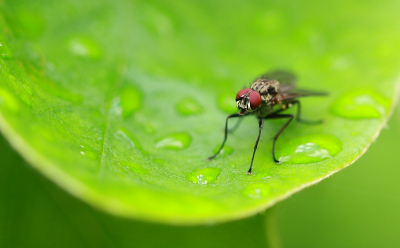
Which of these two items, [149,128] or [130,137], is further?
[149,128]

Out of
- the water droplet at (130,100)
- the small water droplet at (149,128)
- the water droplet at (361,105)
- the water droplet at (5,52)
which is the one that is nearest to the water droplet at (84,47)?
the water droplet at (130,100)

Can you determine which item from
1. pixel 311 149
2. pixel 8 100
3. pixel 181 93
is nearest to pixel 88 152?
pixel 8 100

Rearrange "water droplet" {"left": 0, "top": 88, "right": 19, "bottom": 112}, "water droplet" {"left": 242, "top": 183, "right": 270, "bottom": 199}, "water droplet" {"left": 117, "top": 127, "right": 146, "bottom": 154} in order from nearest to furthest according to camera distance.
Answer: "water droplet" {"left": 0, "top": 88, "right": 19, "bottom": 112} < "water droplet" {"left": 242, "top": 183, "right": 270, "bottom": 199} < "water droplet" {"left": 117, "top": 127, "right": 146, "bottom": 154}

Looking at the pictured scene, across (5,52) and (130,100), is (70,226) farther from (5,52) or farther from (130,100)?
(5,52)

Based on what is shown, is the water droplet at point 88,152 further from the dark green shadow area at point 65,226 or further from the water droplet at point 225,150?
the water droplet at point 225,150

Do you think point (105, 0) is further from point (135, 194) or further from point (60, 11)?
point (135, 194)

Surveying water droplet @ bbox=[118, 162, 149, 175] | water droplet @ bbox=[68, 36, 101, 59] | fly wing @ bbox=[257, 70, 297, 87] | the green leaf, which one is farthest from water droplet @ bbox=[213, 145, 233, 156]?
water droplet @ bbox=[68, 36, 101, 59]

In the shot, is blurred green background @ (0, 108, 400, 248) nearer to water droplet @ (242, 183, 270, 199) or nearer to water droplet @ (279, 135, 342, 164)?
water droplet @ (279, 135, 342, 164)
